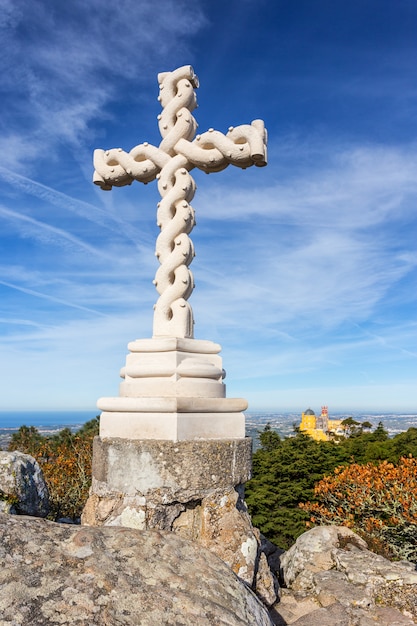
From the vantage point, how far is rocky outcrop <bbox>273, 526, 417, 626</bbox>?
303 cm

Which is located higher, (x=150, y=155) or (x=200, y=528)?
(x=150, y=155)

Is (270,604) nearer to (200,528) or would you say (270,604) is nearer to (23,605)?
(200,528)

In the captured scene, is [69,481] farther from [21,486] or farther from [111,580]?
[111,580]

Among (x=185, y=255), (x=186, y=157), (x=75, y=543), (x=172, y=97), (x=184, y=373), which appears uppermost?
(x=172, y=97)

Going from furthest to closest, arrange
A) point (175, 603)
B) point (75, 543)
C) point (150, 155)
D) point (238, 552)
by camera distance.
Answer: point (150, 155) < point (238, 552) < point (75, 543) < point (175, 603)

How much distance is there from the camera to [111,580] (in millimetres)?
1834

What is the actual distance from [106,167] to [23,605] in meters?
3.62

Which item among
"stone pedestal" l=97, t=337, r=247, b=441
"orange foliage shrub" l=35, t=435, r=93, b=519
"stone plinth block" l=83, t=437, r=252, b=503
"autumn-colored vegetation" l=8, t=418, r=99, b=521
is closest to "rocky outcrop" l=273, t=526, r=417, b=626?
"stone plinth block" l=83, t=437, r=252, b=503

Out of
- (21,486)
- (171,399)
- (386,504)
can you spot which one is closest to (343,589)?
(171,399)

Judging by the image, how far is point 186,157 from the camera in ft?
13.6

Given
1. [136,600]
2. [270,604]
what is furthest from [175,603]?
[270,604]

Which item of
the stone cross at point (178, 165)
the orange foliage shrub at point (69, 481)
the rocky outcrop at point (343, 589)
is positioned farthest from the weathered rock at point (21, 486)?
the rocky outcrop at point (343, 589)

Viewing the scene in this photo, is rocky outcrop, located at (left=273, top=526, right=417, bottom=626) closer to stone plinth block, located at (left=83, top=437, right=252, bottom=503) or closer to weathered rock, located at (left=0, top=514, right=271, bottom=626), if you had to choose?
stone plinth block, located at (left=83, top=437, right=252, bottom=503)

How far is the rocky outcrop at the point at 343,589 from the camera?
119 inches
